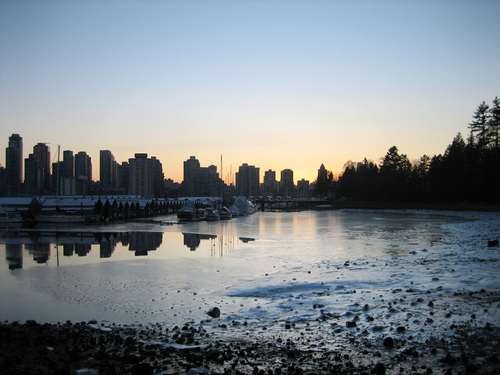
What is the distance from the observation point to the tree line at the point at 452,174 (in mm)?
76875

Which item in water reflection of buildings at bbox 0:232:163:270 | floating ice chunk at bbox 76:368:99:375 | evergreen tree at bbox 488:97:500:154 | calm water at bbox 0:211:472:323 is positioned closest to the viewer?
floating ice chunk at bbox 76:368:99:375

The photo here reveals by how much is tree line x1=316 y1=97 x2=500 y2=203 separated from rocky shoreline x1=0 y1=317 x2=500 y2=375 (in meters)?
77.9

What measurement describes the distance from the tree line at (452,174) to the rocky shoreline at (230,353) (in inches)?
3066

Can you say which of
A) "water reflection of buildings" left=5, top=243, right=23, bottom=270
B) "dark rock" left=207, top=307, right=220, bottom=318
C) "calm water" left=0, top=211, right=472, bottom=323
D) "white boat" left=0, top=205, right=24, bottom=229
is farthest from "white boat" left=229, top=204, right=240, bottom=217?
"dark rock" left=207, top=307, right=220, bottom=318

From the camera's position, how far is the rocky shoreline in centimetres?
719

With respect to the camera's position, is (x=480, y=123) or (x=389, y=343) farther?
(x=480, y=123)

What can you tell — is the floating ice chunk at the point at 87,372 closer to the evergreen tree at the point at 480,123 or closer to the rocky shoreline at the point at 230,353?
the rocky shoreline at the point at 230,353

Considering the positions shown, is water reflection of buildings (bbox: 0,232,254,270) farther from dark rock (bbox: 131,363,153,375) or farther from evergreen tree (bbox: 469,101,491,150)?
evergreen tree (bbox: 469,101,491,150)

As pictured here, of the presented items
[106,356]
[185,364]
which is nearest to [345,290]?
[185,364]

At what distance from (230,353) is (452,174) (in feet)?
301

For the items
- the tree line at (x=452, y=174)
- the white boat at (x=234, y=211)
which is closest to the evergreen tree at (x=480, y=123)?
the tree line at (x=452, y=174)

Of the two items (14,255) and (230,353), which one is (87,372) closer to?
(230,353)

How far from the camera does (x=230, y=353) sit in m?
8.12

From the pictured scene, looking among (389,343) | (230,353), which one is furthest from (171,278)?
(389,343)
